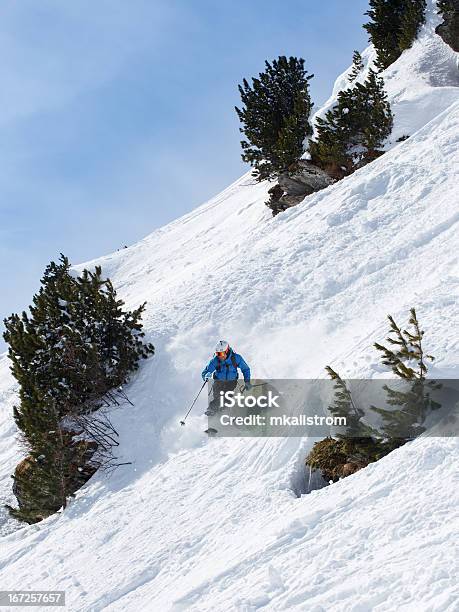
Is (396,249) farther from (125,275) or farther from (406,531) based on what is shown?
(125,275)

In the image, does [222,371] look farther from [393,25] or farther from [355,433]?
[393,25]

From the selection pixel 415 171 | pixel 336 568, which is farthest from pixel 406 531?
pixel 415 171

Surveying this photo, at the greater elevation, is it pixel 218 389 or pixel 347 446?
pixel 218 389

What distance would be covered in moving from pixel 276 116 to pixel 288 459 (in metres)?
15.7

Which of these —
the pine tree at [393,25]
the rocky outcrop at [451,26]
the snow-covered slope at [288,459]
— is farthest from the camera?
the pine tree at [393,25]

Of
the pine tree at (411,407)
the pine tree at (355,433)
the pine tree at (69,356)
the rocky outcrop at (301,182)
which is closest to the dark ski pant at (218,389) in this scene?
the pine tree at (69,356)

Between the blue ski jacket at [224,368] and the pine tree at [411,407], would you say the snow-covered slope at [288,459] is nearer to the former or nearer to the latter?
the pine tree at [411,407]

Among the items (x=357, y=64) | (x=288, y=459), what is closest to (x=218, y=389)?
(x=288, y=459)

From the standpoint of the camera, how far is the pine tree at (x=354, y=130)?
18.6 m

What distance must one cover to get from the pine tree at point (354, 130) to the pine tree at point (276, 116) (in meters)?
0.91

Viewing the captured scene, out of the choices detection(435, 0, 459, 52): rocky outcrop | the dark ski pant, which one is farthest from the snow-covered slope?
detection(435, 0, 459, 52): rocky outcrop

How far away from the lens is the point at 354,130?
18953mm

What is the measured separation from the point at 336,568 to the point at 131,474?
5.70 metres

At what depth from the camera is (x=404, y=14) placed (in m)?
24.8
